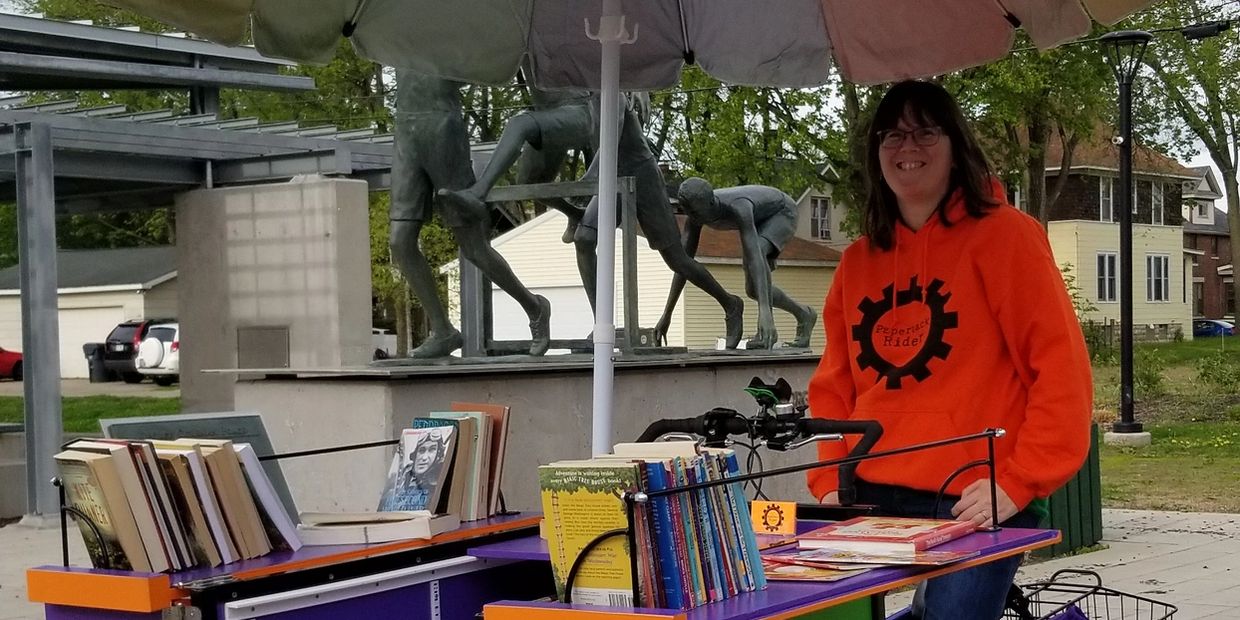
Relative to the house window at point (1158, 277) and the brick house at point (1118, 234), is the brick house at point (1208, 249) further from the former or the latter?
the house window at point (1158, 277)

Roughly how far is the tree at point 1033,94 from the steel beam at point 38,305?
24118 millimetres

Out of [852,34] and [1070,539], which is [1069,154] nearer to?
[1070,539]

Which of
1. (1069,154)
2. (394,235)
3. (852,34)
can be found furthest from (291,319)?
(1069,154)

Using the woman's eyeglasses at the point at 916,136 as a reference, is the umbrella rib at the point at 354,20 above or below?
above

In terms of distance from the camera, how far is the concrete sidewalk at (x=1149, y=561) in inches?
388

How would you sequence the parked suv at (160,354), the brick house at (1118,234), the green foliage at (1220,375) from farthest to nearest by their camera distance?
the brick house at (1118,234)
the parked suv at (160,354)
the green foliage at (1220,375)

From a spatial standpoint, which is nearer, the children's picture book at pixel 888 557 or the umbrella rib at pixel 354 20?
the children's picture book at pixel 888 557

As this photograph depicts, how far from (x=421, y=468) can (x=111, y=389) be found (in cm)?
4588

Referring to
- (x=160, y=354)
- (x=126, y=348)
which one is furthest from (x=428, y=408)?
(x=126, y=348)

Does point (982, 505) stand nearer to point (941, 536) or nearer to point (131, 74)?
point (941, 536)

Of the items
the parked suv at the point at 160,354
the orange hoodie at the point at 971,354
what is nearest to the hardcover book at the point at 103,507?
the orange hoodie at the point at 971,354

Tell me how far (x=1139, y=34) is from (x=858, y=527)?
63.0 ft

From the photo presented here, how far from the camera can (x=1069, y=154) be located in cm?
4666

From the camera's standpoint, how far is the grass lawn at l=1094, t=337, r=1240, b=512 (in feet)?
53.3
